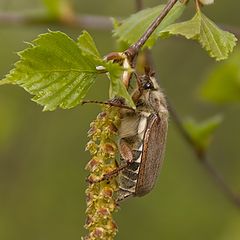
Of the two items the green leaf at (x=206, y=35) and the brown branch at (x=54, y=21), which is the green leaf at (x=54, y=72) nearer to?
the green leaf at (x=206, y=35)

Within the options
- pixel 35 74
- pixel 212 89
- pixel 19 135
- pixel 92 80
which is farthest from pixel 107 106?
pixel 19 135

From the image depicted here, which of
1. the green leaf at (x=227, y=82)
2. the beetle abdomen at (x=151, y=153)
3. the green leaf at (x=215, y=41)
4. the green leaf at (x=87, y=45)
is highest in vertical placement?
the green leaf at (x=227, y=82)

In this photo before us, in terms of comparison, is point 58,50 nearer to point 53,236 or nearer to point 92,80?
point 92,80

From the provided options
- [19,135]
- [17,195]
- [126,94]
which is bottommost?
[126,94]

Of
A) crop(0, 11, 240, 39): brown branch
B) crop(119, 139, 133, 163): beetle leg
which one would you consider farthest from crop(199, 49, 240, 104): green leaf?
crop(119, 139, 133, 163): beetle leg

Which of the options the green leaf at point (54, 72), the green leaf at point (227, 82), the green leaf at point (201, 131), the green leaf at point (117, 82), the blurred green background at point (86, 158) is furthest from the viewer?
the blurred green background at point (86, 158)

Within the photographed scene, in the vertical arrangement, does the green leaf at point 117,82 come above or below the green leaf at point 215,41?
below

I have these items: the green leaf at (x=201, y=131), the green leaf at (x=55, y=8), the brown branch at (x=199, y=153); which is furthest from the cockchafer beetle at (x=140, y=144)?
the green leaf at (x=55, y=8)

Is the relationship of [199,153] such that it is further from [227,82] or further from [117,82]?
[117,82]
